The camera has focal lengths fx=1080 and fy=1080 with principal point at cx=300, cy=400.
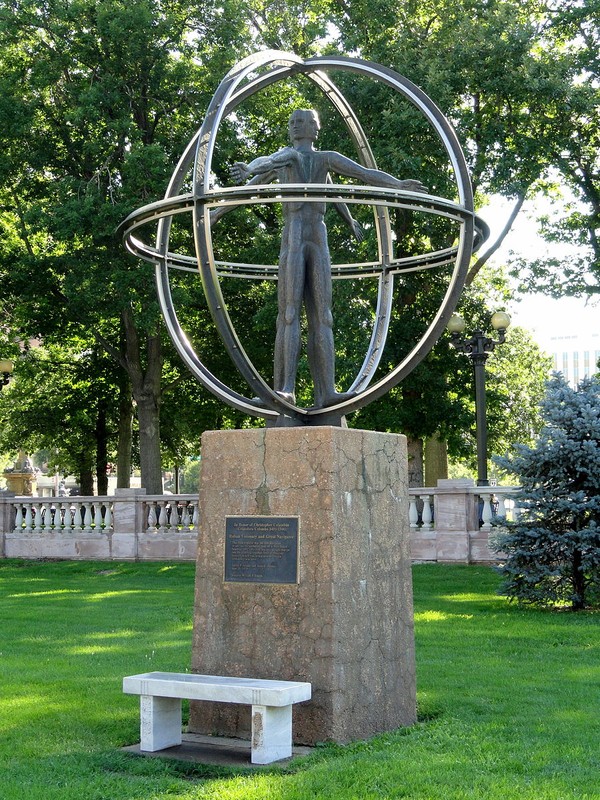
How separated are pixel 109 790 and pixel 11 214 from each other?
85.4 feet

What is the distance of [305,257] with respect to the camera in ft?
28.4

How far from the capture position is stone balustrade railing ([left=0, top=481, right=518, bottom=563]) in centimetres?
2052

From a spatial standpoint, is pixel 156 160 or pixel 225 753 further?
pixel 156 160

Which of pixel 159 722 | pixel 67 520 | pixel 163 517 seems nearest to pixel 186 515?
pixel 163 517

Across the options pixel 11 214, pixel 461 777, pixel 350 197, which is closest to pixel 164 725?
pixel 461 777

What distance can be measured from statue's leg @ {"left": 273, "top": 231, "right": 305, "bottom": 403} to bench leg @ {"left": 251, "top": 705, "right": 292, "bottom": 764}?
250 centimetres

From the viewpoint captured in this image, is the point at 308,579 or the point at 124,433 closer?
the point at 308,579

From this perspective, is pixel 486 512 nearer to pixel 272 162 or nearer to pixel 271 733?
pixel 272 162

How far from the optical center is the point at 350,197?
7.59m

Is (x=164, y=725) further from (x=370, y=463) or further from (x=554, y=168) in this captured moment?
(x=554, y=168)

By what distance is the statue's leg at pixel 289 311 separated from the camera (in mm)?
8578

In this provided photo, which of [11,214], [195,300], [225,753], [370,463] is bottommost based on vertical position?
[225,753]

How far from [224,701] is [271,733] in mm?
369

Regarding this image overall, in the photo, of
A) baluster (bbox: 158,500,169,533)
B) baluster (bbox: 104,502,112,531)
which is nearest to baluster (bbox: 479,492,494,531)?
baluster (bbox: 158,500,169,533)
